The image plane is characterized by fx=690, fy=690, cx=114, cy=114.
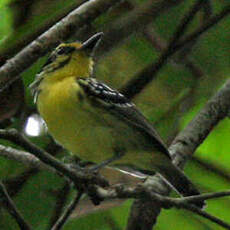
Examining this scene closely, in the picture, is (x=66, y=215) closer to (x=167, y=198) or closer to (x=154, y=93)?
(x=167, y=198)

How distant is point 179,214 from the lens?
4.11 m

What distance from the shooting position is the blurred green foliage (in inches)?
161

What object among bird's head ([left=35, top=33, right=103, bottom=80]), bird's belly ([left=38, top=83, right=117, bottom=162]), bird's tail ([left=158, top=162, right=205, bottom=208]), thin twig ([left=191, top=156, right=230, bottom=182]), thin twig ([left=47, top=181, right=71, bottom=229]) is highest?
bird's head ([left=35, top=33, right=103, bottom=80])

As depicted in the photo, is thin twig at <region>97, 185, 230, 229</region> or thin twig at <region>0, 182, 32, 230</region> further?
thin twig at <region>0, 182, 32, 230</region>

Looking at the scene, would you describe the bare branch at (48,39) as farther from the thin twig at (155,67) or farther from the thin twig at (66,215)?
the thin twig at (155,67)

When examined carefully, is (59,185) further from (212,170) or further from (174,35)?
(174,35)

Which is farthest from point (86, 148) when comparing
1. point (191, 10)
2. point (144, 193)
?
point (191, 10)

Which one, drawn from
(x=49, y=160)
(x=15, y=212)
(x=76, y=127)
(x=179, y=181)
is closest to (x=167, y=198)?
(x=49, y=160)

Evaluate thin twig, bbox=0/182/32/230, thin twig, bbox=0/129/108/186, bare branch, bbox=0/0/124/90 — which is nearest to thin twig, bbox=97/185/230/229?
thin twig, bbox=0/129/108/186

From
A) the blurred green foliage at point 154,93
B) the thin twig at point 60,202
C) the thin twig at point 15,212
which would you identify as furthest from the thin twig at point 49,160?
the blurred green foliage at point 154,93

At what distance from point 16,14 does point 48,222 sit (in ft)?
4.20

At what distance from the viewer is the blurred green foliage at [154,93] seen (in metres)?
4.08

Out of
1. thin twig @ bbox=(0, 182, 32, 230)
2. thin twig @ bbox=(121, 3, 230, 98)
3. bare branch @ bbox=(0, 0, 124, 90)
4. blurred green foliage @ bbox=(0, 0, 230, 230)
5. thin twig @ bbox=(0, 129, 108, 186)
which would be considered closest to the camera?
thin twig @ bbox=(0, 129, 108, 186)

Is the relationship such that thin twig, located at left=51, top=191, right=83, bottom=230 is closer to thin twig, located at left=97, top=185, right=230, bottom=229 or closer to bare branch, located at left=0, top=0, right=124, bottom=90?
thin twig, located at left=97, top=185, right=230, bottom=229
